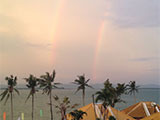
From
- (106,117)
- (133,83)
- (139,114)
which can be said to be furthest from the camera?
(133,83)

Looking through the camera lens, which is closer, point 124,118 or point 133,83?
point 124,118

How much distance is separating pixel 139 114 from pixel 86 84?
2265cm

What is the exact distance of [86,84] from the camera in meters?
86.1

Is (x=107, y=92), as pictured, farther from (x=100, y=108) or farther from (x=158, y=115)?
(x=158, y=115)

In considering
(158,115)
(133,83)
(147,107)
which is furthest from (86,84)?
(133,83)

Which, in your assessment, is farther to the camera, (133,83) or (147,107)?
(133,83)

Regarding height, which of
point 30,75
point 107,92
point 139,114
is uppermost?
point 30,75

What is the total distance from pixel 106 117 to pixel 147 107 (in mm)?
26290

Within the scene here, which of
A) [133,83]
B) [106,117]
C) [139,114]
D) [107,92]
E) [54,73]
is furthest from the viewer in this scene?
[133,83]

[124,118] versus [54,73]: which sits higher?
[54,73]

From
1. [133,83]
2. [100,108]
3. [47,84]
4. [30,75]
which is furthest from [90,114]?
[133,83]

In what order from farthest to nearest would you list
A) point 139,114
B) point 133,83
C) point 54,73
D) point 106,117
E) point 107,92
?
1. point 133,83
2. point 139,114
3. point 54,73
4. point 106,117
5. point 107,92

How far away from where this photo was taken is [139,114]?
8181 cm

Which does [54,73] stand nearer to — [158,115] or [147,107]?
[158,115]
